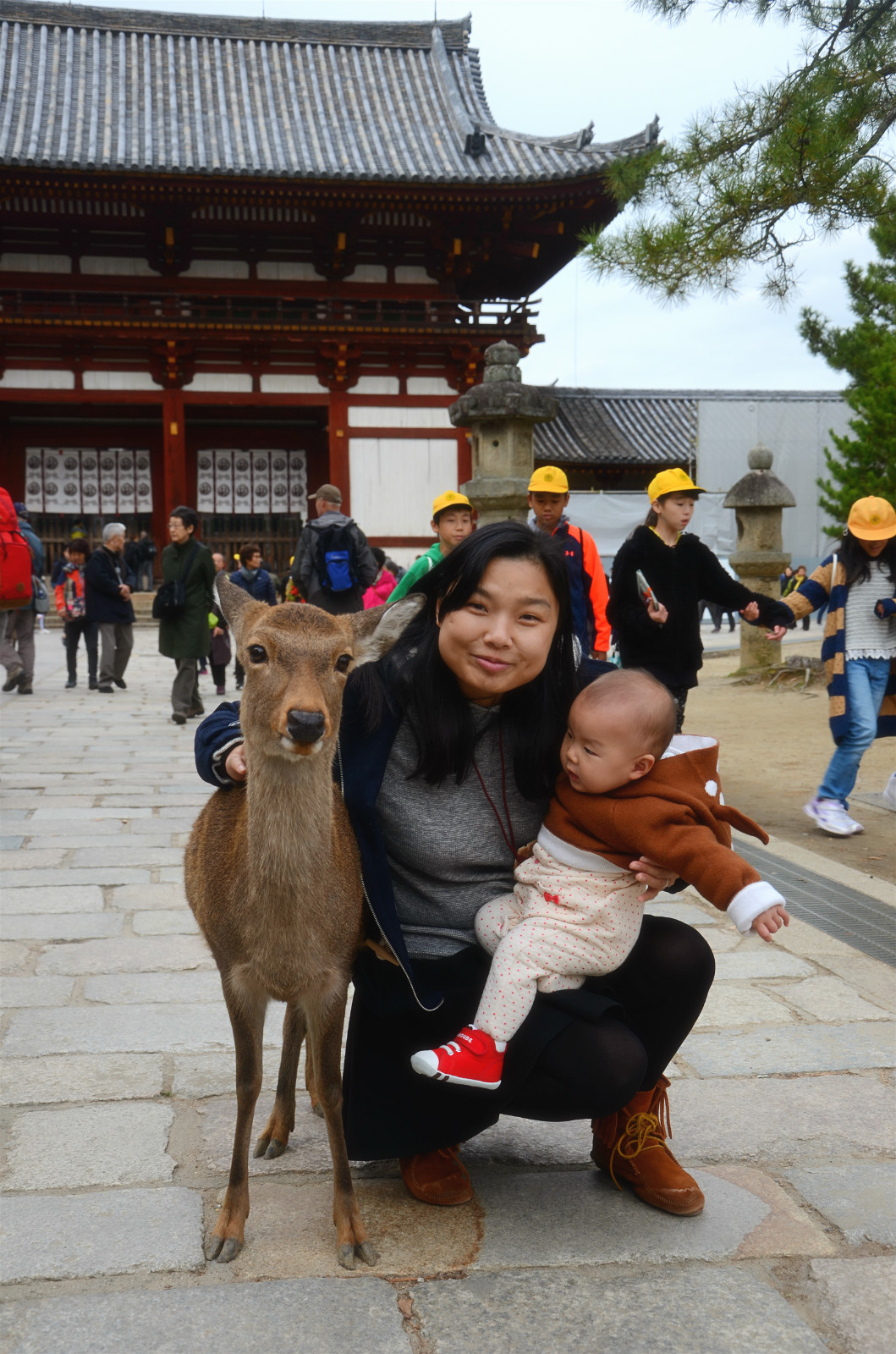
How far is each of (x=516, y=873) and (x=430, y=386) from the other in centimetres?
1772

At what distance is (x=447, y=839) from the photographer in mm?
2609

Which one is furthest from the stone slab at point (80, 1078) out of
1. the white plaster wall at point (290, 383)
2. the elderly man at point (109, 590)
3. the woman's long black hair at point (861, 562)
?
the white plaster wall at point (290, 383)

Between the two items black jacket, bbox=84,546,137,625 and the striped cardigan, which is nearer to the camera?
the striped cardigan

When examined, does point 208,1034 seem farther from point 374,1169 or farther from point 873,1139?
point 873,1139

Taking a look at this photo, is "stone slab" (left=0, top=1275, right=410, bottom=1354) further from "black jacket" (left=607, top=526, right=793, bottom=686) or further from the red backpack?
the red backpack

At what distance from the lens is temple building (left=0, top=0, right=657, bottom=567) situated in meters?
18.1

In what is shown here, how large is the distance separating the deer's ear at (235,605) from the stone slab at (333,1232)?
4.16ft

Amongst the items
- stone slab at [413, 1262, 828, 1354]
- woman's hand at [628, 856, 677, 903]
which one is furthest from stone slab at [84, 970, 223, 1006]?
woman's hand at [628, 856, 677, 903]

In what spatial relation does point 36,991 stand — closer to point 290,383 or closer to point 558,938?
point 558,938

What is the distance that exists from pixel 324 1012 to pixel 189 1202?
0.58 metres

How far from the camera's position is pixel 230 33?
22.3 meters

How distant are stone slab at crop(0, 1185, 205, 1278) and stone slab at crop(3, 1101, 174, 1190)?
8 centimetres

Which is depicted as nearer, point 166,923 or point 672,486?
point 166,923

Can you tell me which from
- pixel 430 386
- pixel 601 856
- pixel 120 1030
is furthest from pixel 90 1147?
pixel 430 386
